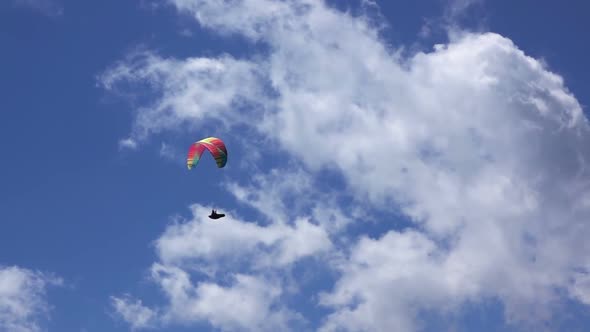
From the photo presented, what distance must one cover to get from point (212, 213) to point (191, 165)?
770 centimetres

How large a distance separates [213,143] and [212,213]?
34.9 ft

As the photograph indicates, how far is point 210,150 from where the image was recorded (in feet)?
304

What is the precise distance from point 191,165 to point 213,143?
558 centimetres

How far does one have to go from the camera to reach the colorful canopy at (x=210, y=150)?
304ft

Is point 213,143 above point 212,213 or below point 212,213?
above

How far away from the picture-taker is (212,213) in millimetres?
92688

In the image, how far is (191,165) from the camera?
9150cm

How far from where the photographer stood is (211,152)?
303 ft

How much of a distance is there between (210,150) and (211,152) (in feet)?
1.28

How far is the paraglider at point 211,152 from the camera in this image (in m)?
92.5

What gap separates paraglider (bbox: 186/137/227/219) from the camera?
9248 cm

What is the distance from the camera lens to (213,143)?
95.1 meters

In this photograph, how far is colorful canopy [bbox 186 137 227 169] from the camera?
92562 mm
